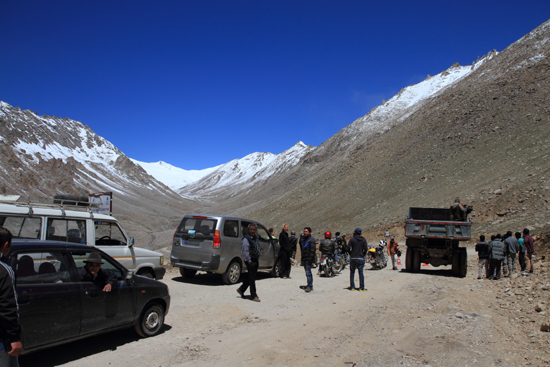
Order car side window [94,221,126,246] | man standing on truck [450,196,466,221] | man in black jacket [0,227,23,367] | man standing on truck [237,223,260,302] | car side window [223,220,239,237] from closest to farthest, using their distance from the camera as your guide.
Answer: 1. man in black jacket [0,227,23,367]
2. car side window [94,221,126,246]
3. man standing on truck [237,223,260,302]
4. car side window [223,220,239,237]
5. man standing on truck [450,196,466,221]

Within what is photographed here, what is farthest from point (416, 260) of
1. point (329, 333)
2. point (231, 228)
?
point (329, 333)

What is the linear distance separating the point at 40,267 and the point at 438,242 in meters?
13.1

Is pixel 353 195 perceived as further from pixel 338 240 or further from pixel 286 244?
pixel 286 244

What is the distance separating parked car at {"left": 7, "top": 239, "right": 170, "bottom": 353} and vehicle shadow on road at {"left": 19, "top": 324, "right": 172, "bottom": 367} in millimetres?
321

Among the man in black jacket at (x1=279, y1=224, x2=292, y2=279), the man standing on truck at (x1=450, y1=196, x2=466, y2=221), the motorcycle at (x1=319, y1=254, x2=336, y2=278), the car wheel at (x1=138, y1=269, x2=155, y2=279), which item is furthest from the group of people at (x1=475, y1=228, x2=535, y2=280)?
the car wheel at (x1=138, y1=269, x2=155, y2=279)

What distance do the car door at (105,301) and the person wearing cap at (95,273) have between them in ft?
0.18

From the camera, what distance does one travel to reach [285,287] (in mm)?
11086

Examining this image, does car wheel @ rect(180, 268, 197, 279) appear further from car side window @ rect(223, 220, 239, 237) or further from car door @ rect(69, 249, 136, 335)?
car door @ rect(69, 249, 136, 335)

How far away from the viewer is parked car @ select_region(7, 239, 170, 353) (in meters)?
4.51

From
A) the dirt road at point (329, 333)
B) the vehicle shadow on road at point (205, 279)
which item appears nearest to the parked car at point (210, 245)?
the vehicle shadow on road at point (205, 279)

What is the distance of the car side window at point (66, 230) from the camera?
7.73m

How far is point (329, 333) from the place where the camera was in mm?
6562

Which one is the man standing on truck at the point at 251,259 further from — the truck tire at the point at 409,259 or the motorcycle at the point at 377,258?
the motorcycle at the point at 377,258

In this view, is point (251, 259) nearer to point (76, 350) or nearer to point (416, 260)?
point (76, 350)
